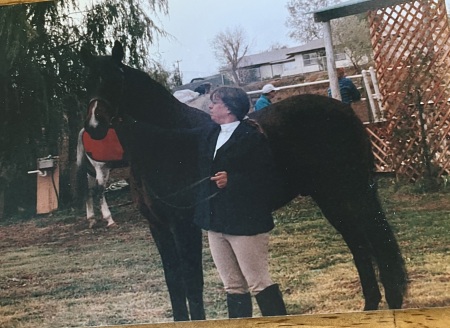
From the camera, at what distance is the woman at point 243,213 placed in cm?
358

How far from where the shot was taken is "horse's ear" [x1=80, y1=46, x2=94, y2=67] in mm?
3901

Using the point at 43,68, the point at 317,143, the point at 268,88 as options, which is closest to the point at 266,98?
the point at 268,88

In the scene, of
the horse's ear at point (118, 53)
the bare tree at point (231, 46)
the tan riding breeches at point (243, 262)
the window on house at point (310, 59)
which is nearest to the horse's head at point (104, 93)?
the horse's ear at point (118, 53)

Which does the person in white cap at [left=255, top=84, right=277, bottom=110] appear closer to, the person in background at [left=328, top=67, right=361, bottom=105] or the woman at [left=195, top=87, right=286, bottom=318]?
the woman at [left=195, top=87, right=286, bottom=318]

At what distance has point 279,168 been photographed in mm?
3576

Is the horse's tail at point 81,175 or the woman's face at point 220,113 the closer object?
the woman's face at point 220,113

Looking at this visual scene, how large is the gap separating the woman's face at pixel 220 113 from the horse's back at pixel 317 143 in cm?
14

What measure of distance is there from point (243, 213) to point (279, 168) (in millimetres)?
312

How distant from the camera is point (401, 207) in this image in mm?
3525

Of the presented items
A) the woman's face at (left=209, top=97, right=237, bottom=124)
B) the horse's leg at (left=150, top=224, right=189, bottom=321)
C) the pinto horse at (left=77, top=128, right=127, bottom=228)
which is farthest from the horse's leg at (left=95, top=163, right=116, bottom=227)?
the woman's face at (left=209, top=97, right=237, bottom=124)

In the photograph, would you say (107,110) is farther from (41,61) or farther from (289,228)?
(289,228)

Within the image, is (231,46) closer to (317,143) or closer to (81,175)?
(317,143)

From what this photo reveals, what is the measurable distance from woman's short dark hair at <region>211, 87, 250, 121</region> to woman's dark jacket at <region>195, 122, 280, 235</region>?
7cm

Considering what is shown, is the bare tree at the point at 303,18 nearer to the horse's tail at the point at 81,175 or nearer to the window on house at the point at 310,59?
the window on house at the point at 310,59
